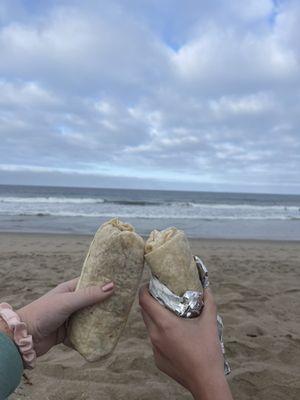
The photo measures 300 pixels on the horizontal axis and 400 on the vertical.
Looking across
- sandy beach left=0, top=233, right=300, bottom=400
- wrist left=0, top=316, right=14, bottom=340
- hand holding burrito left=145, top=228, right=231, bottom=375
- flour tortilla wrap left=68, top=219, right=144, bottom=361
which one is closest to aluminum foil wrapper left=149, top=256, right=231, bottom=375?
hand holding burrito left=145, top=228, right=231, bottom=375

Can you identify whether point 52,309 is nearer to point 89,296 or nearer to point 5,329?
point 89,296

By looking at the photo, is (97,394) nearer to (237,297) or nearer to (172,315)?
(172,315)

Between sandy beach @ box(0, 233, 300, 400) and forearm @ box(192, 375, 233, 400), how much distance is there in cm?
159

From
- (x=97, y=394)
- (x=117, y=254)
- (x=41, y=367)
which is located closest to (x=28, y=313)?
(x=117, y=254)

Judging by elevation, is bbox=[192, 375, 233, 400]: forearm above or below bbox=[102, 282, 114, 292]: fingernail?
below

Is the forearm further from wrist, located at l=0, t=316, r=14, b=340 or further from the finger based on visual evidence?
wrist, located at l=0, t=316, r=14, b=340

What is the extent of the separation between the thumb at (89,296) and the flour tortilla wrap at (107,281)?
38mm

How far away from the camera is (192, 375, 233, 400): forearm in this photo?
64.4 inches

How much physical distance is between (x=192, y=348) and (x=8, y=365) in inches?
27.7

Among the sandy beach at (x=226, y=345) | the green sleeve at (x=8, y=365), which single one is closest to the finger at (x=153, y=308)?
the green sleeve at (x=8, y=365)

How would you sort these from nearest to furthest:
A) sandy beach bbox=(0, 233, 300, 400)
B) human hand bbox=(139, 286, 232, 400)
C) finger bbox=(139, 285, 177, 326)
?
human hand bbox=(139, 286, 232, 400) → finger bbox=(139, 285, 177, 326) → sandy beach bbox=(0, 233, 300, 400)

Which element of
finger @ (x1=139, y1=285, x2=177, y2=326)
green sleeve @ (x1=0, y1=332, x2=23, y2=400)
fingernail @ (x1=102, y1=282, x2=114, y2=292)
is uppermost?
fingernail @ (x1=102, y1=282, x2=114, y2=292)

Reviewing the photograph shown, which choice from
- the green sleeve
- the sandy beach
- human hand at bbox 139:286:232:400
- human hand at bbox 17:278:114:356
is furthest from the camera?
the sandy beach

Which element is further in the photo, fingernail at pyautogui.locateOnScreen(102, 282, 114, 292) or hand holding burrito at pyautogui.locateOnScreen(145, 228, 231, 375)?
fingernail at pyautogui.locateOnScreen(102, 282, 114, 292)
